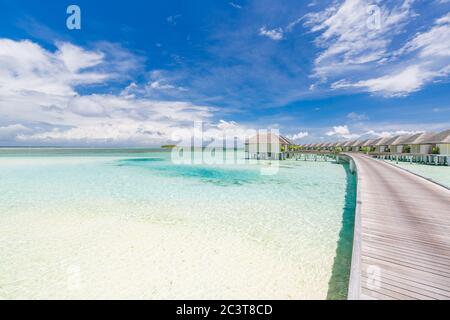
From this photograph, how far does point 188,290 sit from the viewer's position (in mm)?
3080

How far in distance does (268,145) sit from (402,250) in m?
25.9

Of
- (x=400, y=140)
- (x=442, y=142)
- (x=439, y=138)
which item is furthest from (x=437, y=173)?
(x=400, y=140)

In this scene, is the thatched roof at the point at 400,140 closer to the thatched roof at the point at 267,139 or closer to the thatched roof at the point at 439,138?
the thatched roof at the point at 439,138

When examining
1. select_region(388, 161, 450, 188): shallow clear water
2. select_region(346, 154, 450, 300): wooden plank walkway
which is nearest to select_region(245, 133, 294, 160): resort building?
select_region(388, 161, 450, 188): shallow clear water

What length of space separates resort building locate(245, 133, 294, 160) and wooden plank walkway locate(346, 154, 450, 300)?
2252 centimetres

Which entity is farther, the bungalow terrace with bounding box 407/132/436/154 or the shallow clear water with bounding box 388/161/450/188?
the bungalow terrace with bounding box 407/132/436/154

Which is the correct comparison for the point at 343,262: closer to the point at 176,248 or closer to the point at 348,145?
the point at 176,248

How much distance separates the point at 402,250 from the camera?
3.02 meters

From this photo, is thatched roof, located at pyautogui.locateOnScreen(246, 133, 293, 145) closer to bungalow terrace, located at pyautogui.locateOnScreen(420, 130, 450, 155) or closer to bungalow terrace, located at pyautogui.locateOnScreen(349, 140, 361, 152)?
bungalow terrace, located at pyautogui.locateOnScreen(420, 130, 450, 155)

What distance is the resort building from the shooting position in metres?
27.9
